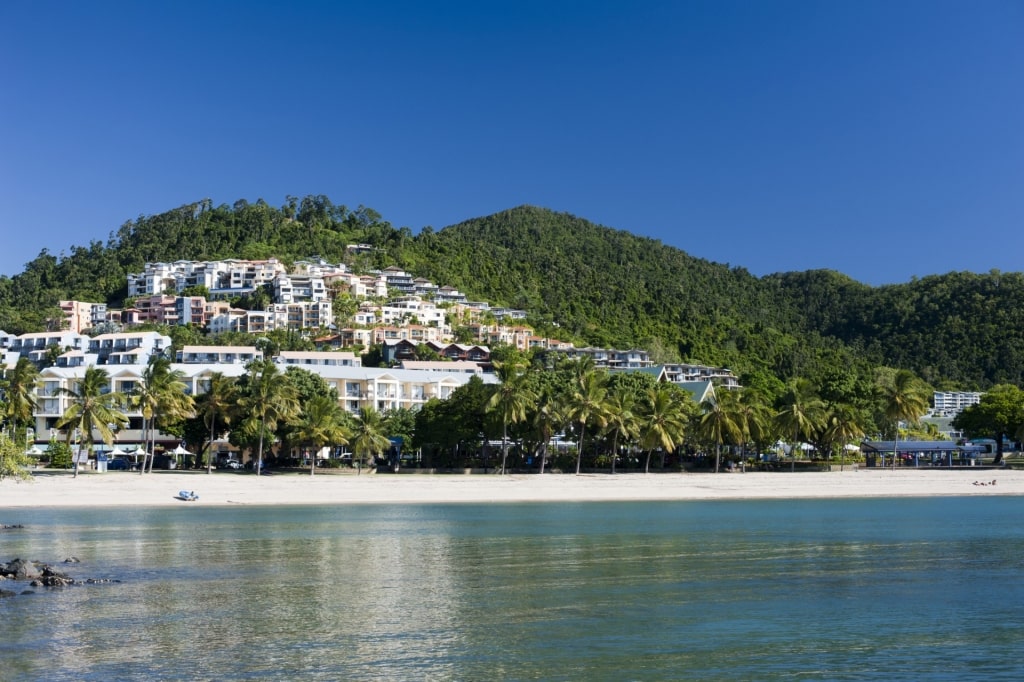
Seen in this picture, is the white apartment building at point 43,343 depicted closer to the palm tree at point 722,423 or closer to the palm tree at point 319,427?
the palm tree at point 319,427

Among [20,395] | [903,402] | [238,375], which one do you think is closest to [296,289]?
[238,375]

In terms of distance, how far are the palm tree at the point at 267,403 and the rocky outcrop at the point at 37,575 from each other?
42.7m

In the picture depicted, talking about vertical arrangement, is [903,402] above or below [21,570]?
above

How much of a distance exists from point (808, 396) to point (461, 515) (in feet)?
147

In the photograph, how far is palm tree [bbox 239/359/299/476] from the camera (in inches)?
2842

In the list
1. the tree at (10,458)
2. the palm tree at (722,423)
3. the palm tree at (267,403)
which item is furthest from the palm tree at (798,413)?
the tree at (10,458)

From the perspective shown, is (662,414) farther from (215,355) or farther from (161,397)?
(215,355)

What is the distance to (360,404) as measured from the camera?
101250 mm

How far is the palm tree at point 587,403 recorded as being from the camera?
7700cm

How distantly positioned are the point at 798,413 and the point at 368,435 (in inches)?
1383

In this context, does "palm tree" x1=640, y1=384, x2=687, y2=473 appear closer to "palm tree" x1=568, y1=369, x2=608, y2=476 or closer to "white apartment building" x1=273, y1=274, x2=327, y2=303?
"palm tree" x1=568, y1=369, x2=608, y2=476

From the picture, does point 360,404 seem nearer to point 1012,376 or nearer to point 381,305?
point 381,305

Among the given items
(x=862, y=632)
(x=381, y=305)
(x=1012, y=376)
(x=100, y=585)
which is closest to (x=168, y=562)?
(x=100, y=585)

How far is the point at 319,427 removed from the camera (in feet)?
239
